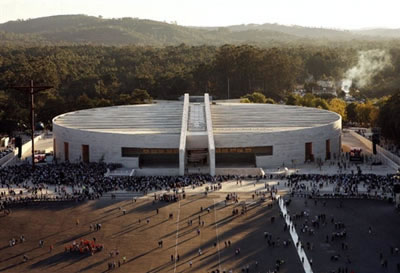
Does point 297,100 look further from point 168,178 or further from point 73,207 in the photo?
point 73,207

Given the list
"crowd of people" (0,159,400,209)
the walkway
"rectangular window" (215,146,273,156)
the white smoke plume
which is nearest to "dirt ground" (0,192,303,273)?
the walkway

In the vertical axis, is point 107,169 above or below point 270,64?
below

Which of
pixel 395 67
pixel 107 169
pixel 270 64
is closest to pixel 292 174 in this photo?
pixel 107 169

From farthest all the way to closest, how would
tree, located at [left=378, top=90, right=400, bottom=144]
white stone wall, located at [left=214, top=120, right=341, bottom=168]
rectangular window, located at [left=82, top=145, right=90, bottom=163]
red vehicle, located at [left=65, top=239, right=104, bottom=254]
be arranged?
Result: tree, located at [left=378, top=90, right=400, bottom=144] < rectangular window, located at [left=82, top=145, right=90, bottom=163] < white stone wall, located at [left=214, top=120, right=341, bottom=168] < red vehicle, located at [left=65, top=239, right=104, bottom=254]

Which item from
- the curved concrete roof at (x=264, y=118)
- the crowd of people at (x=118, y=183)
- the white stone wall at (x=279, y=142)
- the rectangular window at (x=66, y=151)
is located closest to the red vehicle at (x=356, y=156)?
the white stone wall at (x=279, y=142)

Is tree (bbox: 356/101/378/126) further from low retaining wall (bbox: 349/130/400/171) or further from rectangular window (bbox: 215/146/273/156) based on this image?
rectangular window (bbox: 215/146/273/156)

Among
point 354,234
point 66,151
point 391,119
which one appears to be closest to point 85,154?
point 66,151
